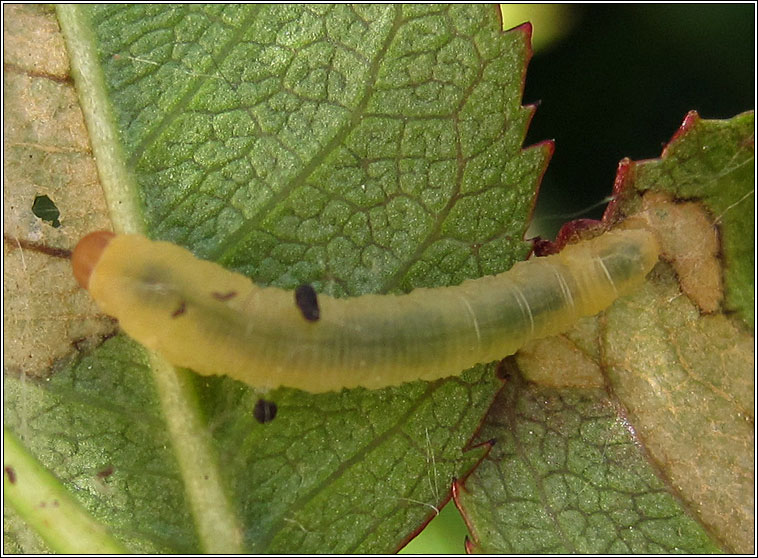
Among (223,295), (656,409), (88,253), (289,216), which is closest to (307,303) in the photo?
(223,295)

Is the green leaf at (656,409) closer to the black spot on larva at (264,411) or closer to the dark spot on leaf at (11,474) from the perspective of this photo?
the black spot on larva at (264,411)

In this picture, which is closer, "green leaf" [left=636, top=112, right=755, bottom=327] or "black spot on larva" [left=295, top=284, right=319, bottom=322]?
"black spot on larva" [left=295, top=284, right=319, bottom=322]

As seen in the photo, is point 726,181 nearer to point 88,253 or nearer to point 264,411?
point 264,411

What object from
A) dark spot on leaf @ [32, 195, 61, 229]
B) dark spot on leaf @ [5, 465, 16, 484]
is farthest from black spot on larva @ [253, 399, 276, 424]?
dark spot on leaf @ [32, 195, 61, 229]

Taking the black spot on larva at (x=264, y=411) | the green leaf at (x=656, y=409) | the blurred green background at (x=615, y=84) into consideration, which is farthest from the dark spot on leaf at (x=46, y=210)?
the blurred green background at (x=615, y=84)

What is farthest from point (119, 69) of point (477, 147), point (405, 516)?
point (405, 516)

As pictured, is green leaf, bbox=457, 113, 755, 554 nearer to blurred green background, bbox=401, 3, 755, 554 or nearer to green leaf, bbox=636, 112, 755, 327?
green leaf, bbox=636, 112, 755, 327

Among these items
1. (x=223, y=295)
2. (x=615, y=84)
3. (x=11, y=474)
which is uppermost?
(x=615, y=84)
